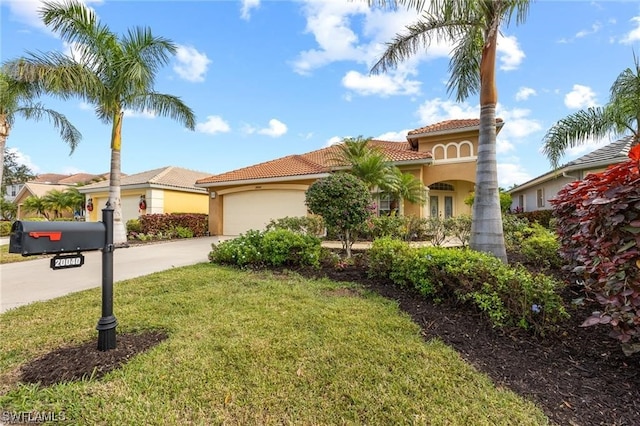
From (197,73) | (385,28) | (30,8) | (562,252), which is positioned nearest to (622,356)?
(562,252)

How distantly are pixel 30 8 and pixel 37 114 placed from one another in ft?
15.6

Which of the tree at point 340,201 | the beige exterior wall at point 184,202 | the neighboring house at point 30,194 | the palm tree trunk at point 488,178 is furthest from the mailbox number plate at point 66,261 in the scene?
the neighboring house at point 30,194

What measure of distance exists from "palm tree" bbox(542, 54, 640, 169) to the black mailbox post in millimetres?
11850

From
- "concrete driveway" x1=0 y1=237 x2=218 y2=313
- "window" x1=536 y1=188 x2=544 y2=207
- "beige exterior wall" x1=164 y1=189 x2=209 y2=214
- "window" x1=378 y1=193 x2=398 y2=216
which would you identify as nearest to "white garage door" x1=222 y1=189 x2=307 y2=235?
"window" x1=378 y1=193 x2=398 y2=216

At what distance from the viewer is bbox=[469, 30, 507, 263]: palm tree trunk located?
5414mm

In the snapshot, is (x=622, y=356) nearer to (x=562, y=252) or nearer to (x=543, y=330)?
(x=543, y=330)

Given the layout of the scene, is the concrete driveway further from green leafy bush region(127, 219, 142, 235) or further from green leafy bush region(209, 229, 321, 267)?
green leafy bush region(127, 219, 142, 235)

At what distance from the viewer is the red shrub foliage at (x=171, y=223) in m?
14.8

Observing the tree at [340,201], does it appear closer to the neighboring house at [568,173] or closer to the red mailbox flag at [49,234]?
the red mailbox flag at [49,234]

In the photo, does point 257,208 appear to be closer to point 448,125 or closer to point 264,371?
point 448,125

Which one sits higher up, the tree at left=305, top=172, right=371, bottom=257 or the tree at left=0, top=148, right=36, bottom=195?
the tree at left=0, top=148, right=36, bottom=195

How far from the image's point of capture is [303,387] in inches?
98.1

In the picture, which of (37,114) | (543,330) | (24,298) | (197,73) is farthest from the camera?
(37,114)

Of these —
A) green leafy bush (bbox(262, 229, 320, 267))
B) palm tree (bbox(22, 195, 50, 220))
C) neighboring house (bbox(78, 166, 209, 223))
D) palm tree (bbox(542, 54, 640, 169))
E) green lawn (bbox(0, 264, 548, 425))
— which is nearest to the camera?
green lawn (bbox(0, 264, 548, 425))
